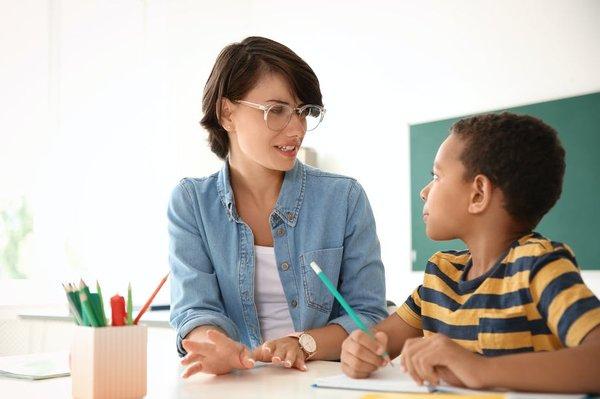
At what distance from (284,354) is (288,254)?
14.8 inches

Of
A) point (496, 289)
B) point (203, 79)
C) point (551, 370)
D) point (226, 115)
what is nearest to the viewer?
point (551, 370)

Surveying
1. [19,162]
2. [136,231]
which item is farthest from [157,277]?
[19,162]

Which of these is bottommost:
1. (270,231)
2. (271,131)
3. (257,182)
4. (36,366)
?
(36,366)

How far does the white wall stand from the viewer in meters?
3.63

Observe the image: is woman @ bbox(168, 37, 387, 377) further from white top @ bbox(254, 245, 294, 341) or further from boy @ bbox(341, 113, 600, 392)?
boy @ bbox(341, 113, 600, 392)

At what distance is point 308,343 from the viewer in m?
1.31

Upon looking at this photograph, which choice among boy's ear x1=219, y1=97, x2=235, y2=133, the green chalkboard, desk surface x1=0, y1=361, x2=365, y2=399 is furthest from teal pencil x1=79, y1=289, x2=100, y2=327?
the green chalkboard

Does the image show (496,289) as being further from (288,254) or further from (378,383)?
(288,254)

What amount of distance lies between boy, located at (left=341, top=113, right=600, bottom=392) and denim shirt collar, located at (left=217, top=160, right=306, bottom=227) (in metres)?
0.41

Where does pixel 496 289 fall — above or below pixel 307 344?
above

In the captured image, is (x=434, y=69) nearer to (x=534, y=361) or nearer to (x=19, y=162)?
(x=19, y=162)

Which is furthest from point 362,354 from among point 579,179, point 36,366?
point 579,179

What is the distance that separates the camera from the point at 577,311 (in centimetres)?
90

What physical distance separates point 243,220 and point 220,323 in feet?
0.91
